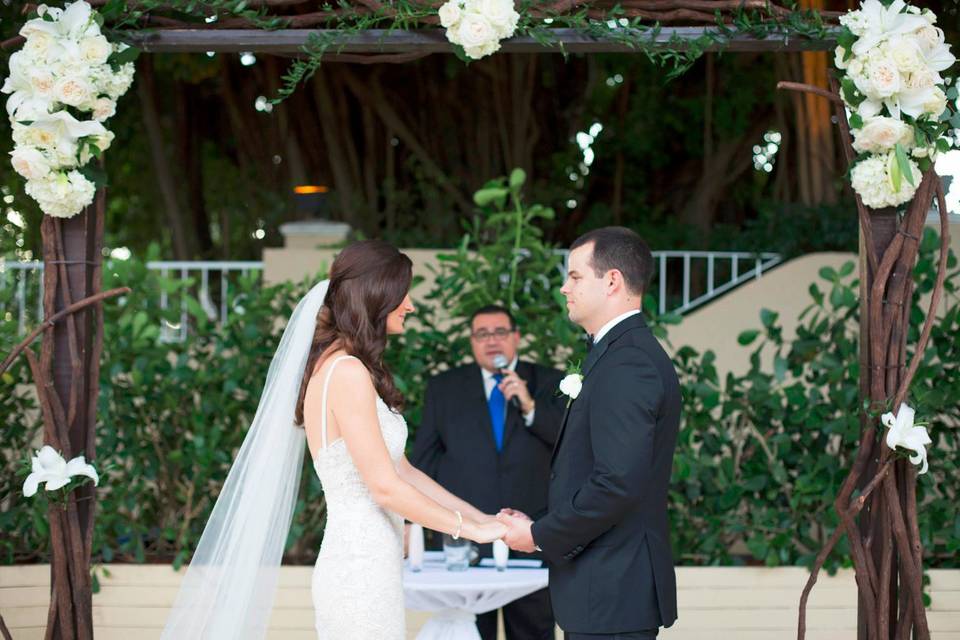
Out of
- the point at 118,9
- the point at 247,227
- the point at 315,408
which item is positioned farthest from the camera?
the point at 247,227

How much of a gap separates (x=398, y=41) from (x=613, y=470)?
1.51 metres

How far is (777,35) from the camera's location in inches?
139

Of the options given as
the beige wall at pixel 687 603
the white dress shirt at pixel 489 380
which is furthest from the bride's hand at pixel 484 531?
the beige wall at pixel 687 603

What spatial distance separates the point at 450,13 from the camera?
337 centimetres

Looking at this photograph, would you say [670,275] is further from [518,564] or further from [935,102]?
[935,102]

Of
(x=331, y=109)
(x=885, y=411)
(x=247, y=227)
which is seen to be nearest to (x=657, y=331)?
(x=885, y=411)

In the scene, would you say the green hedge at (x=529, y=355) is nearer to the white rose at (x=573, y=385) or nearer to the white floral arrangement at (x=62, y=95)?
the white floral arrangement at (x=62, y=95)

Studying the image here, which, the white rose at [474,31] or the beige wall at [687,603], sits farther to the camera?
the beige wall at [687,603]

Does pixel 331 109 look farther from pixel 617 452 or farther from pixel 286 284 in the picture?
pixel 617 452

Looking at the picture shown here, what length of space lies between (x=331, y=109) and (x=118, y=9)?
825 cm

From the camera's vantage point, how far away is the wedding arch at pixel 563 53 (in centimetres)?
343

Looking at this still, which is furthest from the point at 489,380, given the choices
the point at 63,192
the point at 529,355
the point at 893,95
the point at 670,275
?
the point at 670,275

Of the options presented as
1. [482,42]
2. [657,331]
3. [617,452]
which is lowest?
[617,452]

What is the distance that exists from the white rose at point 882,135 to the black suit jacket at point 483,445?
1.62 meters
